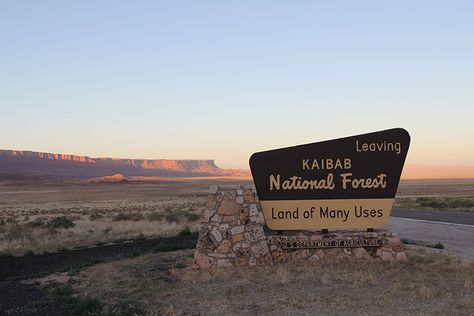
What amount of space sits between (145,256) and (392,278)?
823 centimetres

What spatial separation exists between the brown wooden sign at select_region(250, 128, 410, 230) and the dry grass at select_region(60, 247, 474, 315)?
4.45 ft

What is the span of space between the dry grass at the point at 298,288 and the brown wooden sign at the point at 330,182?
4.45 feet

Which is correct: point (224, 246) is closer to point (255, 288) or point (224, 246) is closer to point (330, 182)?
point (255, 288)

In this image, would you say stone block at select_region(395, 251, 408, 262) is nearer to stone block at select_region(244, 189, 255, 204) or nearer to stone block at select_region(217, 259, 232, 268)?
stone block at select_region(244, 189, 255, 204)

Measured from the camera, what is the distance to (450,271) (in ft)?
36.1

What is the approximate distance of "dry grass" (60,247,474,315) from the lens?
27.8 feet

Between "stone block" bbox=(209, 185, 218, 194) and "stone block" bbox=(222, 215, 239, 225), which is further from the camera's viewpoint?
"stone block" bbox=(209, 185, 218, 194)

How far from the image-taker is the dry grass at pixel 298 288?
8.47m

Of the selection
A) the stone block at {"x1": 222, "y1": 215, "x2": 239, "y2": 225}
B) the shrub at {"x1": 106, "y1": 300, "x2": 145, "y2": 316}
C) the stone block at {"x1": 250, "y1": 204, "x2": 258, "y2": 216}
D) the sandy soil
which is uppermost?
the stone block at {"x1": 250, "y1": 204, "x2": 258, "y2": 216}

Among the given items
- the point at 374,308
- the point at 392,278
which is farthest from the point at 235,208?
the point at 374,308

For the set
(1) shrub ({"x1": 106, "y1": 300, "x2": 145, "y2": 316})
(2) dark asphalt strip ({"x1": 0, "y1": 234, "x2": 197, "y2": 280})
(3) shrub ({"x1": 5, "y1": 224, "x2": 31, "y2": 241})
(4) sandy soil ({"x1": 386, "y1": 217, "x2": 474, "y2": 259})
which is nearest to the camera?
(1) shrub ({"x1": 106, "y1": 300, "x2": 145, "y2": 316})

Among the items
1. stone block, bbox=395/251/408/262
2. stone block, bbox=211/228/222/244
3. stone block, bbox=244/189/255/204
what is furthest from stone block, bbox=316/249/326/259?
stone block, bbox=211/228/222/244

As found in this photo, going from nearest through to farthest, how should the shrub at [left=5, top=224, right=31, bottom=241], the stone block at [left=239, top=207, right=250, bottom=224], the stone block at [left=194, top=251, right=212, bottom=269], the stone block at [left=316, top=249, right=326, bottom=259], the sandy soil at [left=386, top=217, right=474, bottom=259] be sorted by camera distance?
1. the stone block at [left=194, top=251, right=212, bottom=269]
2. the stone block at [left=239, top=207, right=250, bottom=224]
3. the stone block at [left=316, top=249, right=326, bottom=259]
4. the sandy soil at [left=386, top=217, right=474, bottom=259]
5. the shrub at [left=5, top=224, right=31, bottom=241]

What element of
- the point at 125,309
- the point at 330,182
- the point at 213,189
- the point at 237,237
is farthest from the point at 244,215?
the point at 125,309
